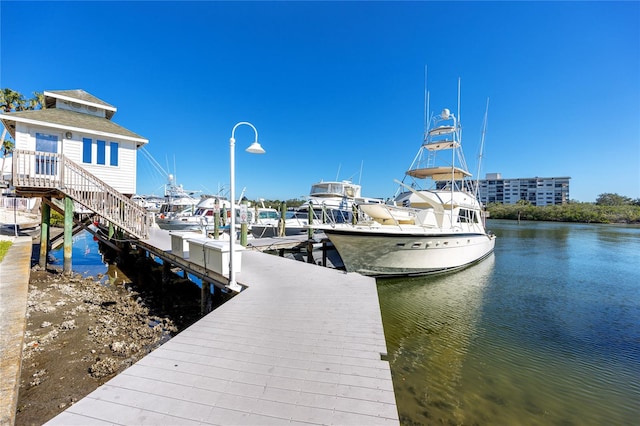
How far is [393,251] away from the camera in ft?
39.0

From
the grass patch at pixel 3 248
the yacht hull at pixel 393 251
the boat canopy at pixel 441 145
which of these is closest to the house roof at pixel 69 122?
the grass patch at pixel 3 248

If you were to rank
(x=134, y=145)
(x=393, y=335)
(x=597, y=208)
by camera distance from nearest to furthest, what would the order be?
1. (x=393, y=335)
2. (x=134, y=145)
3. (x=597, y=208)

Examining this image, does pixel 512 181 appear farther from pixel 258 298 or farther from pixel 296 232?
pixel 258 298

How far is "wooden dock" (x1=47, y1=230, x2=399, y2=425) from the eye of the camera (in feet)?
8.06

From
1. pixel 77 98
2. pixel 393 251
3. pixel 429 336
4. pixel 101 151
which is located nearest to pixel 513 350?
pixel 429 336

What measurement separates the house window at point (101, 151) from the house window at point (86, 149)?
27 cm

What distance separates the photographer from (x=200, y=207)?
84.3 ft

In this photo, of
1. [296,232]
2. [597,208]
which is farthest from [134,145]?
[597,208]

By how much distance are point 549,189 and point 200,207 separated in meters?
127

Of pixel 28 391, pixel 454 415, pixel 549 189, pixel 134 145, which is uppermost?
pixel 549 189

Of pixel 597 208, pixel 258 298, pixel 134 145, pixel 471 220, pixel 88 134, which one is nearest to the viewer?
pixel 258 298

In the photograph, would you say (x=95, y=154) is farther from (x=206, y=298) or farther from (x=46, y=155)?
(x=206, y=298)

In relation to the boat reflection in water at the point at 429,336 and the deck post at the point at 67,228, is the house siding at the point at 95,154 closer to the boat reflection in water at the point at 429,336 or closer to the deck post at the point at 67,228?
the deck post at the point at 67,228

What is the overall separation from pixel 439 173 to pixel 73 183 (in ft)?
55.3
